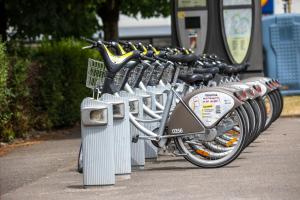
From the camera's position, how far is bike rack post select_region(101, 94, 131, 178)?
1009cm

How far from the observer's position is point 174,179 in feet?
33.1

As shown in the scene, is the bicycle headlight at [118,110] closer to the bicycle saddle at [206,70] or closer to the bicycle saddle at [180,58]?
the bicycle saddle at [180,58]

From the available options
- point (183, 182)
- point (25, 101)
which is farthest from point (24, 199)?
point (25, 101)

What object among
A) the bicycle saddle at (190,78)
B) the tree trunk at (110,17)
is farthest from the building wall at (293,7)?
the bicycle saddle at (190,78)

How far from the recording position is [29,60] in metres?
17.7

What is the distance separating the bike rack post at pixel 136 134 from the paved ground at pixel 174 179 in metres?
0.17

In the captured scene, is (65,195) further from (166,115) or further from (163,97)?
(163,97)

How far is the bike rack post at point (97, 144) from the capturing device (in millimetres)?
9625

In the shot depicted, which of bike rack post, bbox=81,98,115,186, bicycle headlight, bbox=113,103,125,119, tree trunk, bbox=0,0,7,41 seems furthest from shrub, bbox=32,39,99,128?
bike rack post, bbox=81,98,115,186

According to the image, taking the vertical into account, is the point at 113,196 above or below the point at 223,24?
below

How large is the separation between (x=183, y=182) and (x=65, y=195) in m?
1.13

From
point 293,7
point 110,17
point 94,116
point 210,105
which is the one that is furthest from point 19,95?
point 293,7

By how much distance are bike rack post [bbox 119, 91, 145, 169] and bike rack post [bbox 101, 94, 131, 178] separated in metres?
0.74

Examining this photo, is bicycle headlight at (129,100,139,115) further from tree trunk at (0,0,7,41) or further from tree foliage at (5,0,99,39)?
tree trunk at (0,0,7,41)
